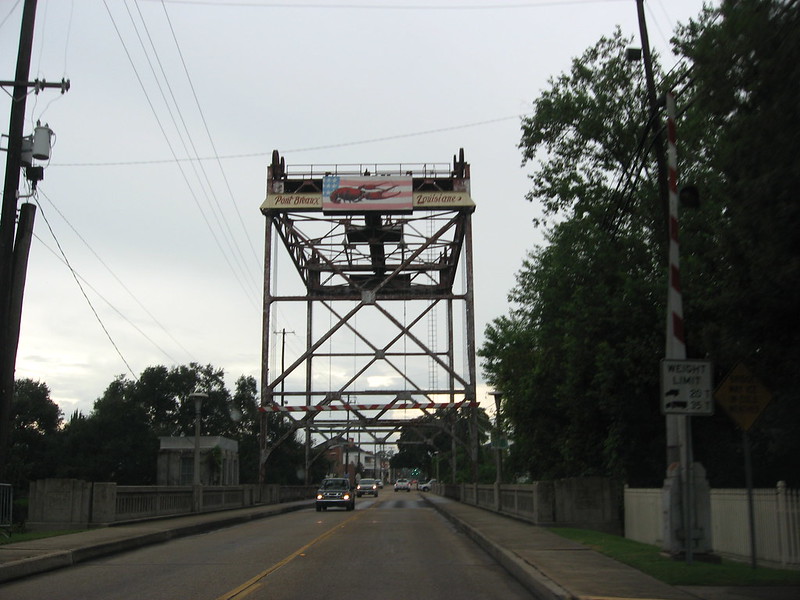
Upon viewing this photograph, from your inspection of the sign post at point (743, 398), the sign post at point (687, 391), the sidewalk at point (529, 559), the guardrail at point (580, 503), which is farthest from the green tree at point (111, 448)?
the sign post at point (743, 398)

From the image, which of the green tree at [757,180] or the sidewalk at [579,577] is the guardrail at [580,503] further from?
the green tree at [757,180]

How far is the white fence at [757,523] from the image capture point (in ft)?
40.9

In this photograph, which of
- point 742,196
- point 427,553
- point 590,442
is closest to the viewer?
point 742,196

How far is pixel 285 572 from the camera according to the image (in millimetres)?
12914

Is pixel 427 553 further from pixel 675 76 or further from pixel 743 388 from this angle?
pixel 675 76

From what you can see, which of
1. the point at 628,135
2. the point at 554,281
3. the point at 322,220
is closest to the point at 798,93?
the point at 628,135

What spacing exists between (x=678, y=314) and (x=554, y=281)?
12682mm

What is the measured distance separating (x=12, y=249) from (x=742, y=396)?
12800mm

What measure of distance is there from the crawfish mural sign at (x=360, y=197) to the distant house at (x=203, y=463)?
58.8 ft

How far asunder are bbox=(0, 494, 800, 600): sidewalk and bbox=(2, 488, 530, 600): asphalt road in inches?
11.8

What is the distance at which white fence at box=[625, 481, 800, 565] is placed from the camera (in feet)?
40.9

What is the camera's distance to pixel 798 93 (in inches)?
344

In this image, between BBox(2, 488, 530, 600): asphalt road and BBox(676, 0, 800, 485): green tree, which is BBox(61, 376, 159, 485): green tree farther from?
BBox(676, 0, 800, 485): green tree

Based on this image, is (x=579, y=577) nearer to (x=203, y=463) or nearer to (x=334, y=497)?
(x=334, y=497)
